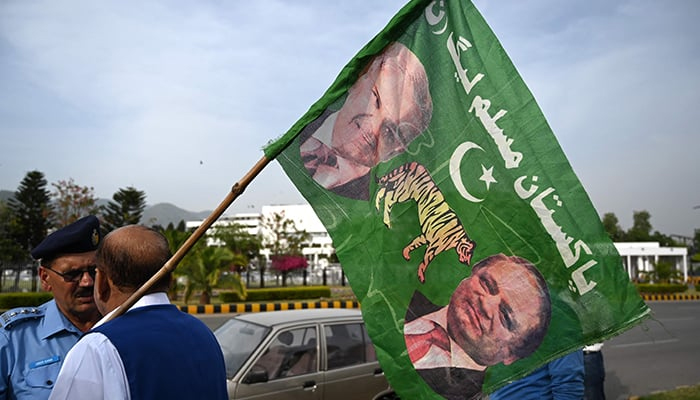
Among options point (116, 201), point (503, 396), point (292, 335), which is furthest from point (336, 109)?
point (116, 201)

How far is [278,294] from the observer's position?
22781 millimetres

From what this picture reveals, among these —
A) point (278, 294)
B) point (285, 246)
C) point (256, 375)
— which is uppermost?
point (285, 246)

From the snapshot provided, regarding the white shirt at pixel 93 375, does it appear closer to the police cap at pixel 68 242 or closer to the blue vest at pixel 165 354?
the blue vest at pixel 165 354

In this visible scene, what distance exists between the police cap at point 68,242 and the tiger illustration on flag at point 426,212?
1.42 metres

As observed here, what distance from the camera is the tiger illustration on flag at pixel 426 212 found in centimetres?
205

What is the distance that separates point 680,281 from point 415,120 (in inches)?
1620

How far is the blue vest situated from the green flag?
24.6 inches

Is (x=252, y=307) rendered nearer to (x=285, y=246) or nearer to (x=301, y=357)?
(x=285, y=246)

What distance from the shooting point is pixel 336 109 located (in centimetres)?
221

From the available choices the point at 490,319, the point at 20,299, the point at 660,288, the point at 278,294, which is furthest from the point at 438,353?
the point at 660,288

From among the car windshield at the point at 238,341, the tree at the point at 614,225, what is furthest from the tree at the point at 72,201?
the tree at the point at 614,225

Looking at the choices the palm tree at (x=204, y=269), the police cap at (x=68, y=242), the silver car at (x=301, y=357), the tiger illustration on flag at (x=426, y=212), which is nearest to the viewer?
the tiger illustration on flag at (x=426, y=212)

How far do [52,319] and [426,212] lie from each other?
5.71 ft

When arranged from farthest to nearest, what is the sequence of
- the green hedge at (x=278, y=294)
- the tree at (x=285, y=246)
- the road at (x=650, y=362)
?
the tree at (x=285, y=246) → the green hedge at (x=278, y=294) → the road at (x=650, y=362)
